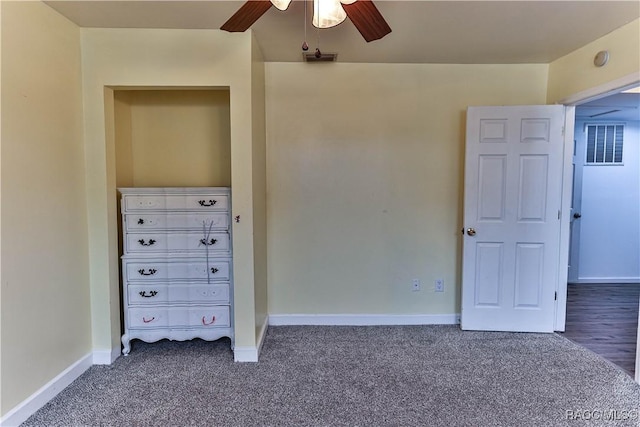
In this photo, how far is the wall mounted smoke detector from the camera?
235cm

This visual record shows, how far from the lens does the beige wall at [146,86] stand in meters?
2.28

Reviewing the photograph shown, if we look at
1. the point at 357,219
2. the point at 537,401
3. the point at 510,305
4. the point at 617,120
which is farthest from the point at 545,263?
the point at 617,120

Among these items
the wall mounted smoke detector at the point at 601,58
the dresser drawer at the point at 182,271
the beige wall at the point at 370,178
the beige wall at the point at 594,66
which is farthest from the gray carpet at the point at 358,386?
the wall mounted smoke detector at the point at 601,58

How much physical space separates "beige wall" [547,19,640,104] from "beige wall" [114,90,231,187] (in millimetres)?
2883

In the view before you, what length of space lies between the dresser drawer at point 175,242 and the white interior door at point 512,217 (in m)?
2.11

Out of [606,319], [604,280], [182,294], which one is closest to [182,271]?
[182,294]

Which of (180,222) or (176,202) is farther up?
(176,202)

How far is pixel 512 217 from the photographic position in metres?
2.87

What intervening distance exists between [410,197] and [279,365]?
1823mm

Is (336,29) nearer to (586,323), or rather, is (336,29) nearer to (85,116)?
(85,116)

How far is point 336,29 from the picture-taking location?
7.58 ft

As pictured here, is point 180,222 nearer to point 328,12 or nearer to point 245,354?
point 245,354

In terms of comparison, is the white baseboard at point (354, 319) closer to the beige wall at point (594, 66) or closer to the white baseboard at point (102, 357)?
the white baseboard at point (102, 357)

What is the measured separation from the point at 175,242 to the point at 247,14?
1.66 metres
